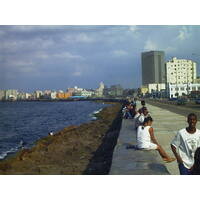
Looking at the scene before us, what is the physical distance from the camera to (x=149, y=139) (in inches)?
269

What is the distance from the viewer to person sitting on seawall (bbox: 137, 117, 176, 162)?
6.62m

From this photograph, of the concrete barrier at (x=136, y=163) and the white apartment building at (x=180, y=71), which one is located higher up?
the white apartment building at (x=180, y=71)

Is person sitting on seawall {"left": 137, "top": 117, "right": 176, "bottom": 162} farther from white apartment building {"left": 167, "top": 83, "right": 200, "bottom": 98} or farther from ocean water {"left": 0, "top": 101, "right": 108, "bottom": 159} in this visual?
white apartment building {"left": 167, "top": 83, "right": 200, "bottom": 98}

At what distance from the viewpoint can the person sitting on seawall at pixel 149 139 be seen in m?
6.62

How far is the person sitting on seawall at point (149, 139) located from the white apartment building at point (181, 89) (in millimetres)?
43645

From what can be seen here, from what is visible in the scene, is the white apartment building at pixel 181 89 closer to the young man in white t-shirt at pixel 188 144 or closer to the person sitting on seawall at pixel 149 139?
the person sitting on seawall at pixel 149 139

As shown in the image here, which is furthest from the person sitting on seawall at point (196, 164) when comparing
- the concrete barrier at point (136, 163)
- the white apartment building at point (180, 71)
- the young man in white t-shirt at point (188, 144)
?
the white apartment building at point (180, 71)

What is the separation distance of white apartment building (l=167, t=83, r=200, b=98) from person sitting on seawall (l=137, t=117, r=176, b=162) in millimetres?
43645

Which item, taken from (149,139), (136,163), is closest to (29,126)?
(149,139)


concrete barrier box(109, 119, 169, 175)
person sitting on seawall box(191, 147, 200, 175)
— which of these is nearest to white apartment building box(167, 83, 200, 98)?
concrete barrier box(109, 119, 169, 175)

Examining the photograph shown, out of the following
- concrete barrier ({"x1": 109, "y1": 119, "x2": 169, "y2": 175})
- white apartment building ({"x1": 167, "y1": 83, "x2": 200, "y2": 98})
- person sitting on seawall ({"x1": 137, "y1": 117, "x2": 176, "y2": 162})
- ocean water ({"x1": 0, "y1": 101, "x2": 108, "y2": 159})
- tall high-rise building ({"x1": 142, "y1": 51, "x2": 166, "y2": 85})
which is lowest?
ocean water ({"x1": 0, "y1": 101, "x2": 108, "y2": 159})
